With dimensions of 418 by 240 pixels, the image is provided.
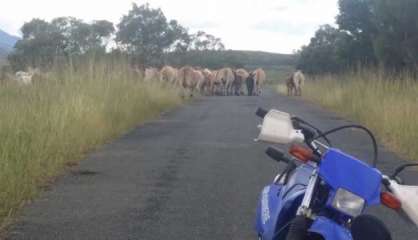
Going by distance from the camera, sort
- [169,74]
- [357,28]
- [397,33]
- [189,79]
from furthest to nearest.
→ [189,79]
[169,74]
[357,28]
[397,33]

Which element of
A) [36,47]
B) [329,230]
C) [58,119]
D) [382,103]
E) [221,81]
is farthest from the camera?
→ [221,81]

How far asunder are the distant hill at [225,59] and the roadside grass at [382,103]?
3366 cm

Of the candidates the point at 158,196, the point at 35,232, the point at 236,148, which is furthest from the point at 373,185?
the point at 236,148

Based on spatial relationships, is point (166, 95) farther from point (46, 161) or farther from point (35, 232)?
point (35, 232)

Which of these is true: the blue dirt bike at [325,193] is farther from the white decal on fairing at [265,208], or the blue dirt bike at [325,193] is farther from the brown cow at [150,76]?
the brown cow at [150,76]

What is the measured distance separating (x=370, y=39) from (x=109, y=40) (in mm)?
11019

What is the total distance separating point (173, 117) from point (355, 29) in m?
16.3

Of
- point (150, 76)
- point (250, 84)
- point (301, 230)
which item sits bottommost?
point (250, 84)

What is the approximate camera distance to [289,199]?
4602mm

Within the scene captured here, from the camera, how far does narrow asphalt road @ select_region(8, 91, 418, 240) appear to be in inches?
297

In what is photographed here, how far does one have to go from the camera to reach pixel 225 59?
90.8 meters

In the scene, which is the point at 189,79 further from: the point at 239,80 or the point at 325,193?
the point at 325,193

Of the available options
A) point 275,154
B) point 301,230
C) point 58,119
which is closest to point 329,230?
point 301,230

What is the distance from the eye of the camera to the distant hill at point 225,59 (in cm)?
6894
